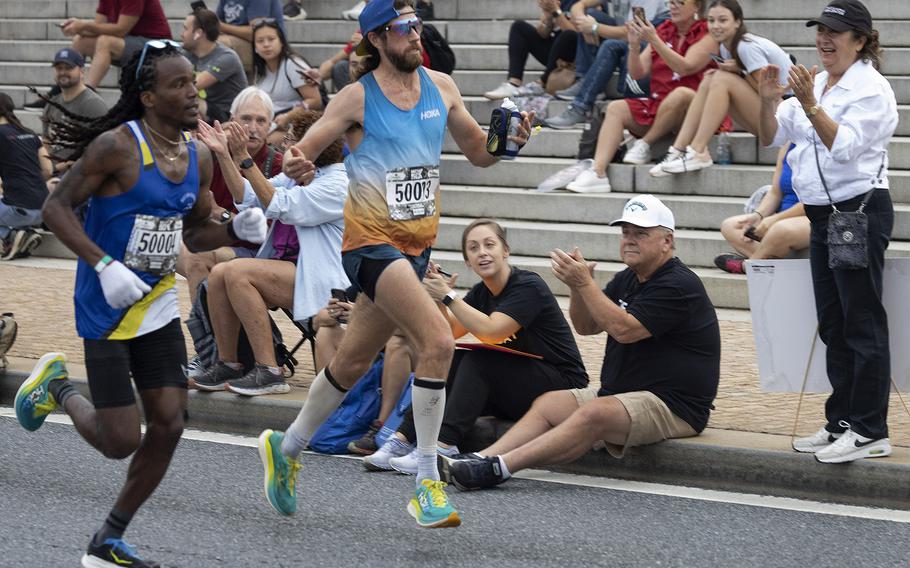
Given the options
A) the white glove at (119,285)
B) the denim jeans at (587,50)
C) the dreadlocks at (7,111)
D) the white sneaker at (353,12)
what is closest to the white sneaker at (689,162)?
the denim jeans at (587,50)

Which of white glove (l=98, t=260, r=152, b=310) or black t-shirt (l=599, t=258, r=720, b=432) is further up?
white glove (l=98, t=260, r=152, b=310)

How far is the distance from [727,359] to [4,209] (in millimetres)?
7393

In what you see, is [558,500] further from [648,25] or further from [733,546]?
[648,25]

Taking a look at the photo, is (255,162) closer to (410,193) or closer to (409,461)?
(409,461)

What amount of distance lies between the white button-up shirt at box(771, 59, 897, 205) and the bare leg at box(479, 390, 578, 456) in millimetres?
1474

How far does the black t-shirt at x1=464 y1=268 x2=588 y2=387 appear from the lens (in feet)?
24.0

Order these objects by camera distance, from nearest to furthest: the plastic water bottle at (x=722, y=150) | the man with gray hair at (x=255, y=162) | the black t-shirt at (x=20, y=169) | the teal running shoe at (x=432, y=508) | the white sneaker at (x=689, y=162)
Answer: the teal running shoe at (x=432, y=508) → the man with gray hair at (x=255, y=162) → the white sneaker at (x=689, y=162) → the plastic water bottle at (x=722, y=150) → the black t-shirt at (x=20, y=169)

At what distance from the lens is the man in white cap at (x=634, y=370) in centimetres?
677

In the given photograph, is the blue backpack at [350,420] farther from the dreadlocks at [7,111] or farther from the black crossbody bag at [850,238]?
the dreadlocks at [7,111]

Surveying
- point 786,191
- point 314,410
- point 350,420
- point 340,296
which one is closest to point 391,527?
point 314,410

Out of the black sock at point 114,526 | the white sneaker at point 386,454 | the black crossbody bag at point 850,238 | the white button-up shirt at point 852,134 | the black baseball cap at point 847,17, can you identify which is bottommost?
the white sneaker at point 386,454

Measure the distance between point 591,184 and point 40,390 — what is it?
6.75 meters

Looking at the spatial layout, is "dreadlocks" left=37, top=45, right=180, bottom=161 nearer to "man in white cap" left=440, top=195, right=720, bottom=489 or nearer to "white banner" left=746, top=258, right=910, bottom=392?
"man in white cap" left=440, top=195, right=720, bottom=489

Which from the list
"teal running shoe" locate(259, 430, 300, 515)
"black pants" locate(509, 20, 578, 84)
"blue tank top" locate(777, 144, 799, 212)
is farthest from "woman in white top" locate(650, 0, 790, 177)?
"teal running shoe" locate(259, 430, 300, 515)
